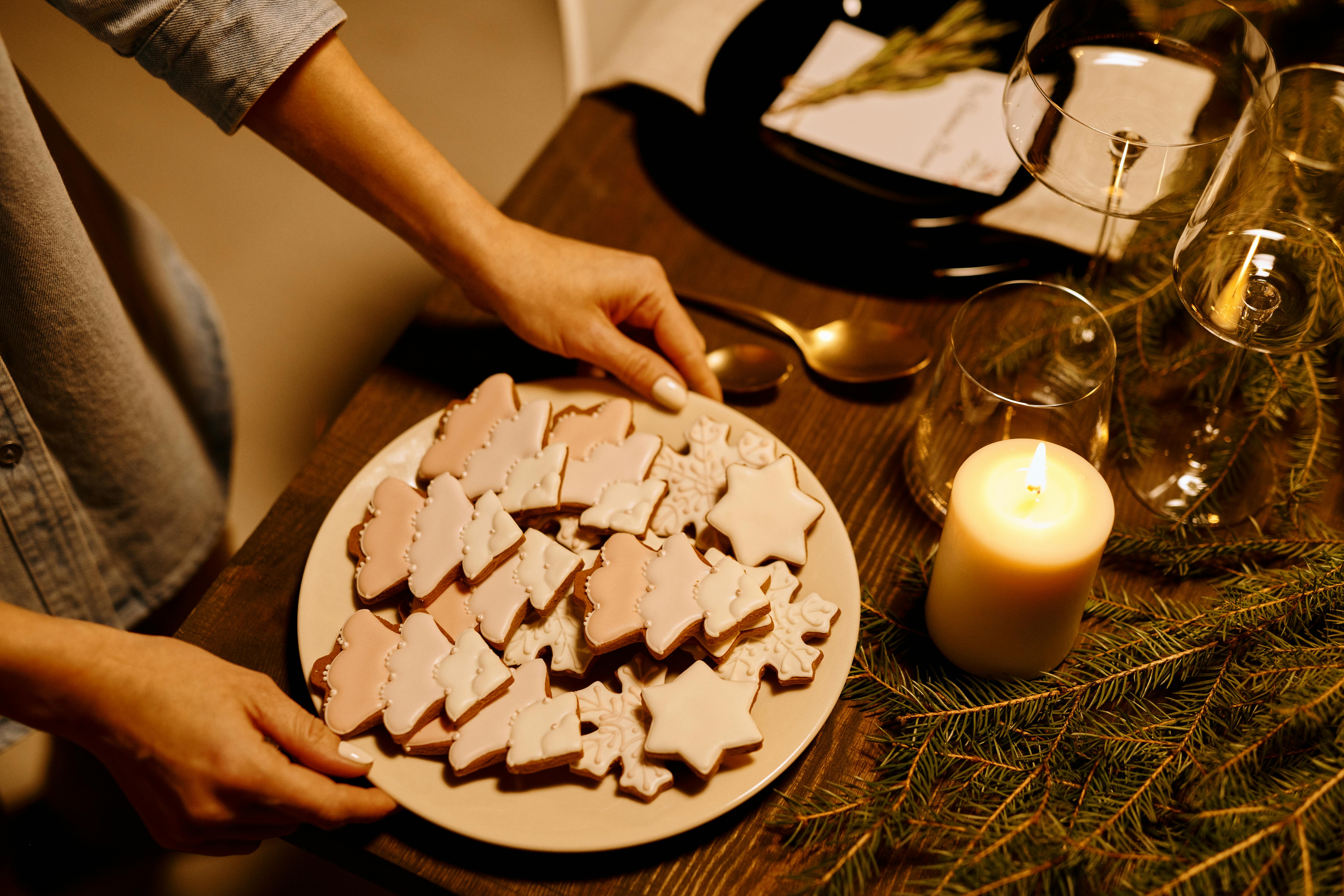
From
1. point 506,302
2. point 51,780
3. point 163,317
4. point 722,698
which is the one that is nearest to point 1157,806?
point 722,698

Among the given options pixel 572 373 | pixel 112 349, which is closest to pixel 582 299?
pixel 572 373

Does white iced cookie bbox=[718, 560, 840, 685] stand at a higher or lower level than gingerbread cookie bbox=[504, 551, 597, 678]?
lower

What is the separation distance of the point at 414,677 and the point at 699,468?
31 cm

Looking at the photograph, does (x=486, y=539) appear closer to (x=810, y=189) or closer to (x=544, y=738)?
(x=544, y=738)

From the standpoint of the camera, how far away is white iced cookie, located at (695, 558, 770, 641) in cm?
72

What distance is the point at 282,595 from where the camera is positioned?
86 cm

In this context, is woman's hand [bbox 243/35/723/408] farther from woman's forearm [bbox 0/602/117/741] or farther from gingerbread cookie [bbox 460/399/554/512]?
woman's forearm [bbox 0/602/117/741]

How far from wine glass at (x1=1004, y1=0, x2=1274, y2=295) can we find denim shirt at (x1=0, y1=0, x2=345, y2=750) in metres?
0.70

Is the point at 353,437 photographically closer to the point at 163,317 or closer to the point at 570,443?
the point at 570,443

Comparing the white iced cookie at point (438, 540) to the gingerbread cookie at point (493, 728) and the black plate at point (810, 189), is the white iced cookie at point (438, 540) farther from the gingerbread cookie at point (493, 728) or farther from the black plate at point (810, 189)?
the black plate at point (810, 189)

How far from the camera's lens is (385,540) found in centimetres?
81

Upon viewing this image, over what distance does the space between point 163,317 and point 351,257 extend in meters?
0.64

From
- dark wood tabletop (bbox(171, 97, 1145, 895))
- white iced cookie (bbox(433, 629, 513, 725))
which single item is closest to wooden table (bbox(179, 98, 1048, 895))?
dark wood tabletop (bbox(171, 97, 1145, 895))

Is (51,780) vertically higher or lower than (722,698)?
lower
